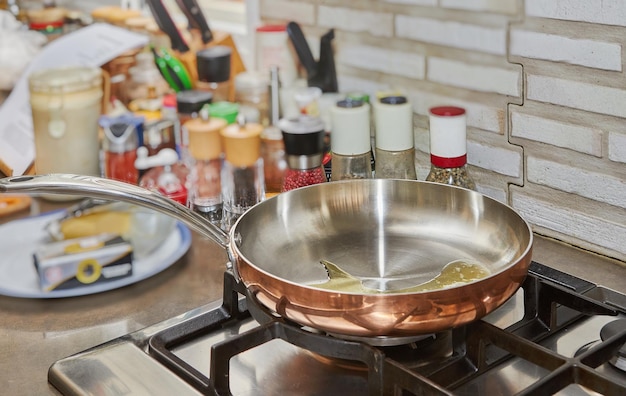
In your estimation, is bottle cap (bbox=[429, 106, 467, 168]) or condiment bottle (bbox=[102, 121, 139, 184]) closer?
bottle cap (bbox=[429, 106, 467, 168])

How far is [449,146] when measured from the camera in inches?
45.1

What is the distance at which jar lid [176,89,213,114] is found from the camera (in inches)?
57.1

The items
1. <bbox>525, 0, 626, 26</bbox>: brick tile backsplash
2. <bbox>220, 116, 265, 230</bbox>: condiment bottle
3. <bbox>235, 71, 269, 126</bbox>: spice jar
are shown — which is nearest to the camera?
A: <bbox>525, 0, 626, 26</bbox>: brick tile backsplash

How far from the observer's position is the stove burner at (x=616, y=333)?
0.84m

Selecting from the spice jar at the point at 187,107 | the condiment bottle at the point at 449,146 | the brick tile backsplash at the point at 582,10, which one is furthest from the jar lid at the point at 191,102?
the brick tile backsplash at the point at 582,10

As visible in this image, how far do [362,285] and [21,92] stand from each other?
98 cm

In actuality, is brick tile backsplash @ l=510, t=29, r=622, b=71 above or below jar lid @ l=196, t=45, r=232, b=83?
above

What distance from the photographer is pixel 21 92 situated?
165 centimetres

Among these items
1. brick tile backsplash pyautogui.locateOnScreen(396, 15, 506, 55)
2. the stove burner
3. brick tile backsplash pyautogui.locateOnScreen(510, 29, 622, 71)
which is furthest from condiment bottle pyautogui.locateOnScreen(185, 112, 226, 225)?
the stove burner

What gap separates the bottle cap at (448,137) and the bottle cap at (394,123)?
5 centimetres

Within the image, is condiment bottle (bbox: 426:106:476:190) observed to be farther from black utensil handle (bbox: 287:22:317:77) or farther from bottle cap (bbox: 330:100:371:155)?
black utensil handle (bbox: 287:22:317:77)

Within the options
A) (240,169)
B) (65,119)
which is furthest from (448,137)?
(65,119)

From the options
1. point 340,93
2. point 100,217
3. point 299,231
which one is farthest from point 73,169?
A: point 299,231

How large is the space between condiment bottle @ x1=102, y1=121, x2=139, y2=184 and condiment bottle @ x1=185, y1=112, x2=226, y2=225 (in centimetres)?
12
